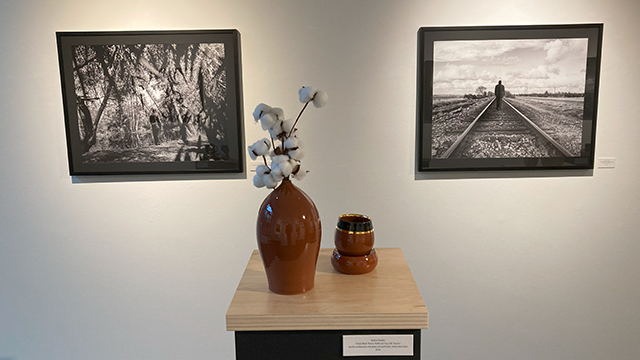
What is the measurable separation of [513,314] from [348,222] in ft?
5.00

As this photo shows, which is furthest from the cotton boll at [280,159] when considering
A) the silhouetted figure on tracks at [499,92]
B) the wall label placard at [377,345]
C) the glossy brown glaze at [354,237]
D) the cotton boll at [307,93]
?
→ the silhouetted figure on tracks at [499,92]

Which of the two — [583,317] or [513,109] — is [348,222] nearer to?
[513,109]

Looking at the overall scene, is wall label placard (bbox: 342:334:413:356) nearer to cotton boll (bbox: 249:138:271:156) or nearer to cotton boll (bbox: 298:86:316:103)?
cotton boll (bbox: 249:138:271:156)

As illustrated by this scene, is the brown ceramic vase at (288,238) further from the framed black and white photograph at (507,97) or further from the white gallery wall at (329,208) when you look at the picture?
the framed black and white photograph at (507,97)

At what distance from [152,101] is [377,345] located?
161 centimetres

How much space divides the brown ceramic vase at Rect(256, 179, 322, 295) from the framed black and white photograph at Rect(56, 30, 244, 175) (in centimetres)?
103

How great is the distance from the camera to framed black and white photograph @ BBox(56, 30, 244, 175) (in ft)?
6.41

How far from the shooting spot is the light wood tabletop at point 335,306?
3.20ft

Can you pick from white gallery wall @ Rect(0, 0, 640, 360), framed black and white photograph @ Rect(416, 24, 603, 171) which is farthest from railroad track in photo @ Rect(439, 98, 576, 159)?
white gallery wall @ Rect(0, 0, 640, 360)

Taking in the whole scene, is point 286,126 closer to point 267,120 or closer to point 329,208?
point 267,120

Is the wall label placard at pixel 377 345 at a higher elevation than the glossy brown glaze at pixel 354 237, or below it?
below

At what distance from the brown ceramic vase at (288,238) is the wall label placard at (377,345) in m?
0.19

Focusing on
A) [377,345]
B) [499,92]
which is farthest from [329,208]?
[377,345]

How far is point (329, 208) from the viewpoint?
2113 millimetres
